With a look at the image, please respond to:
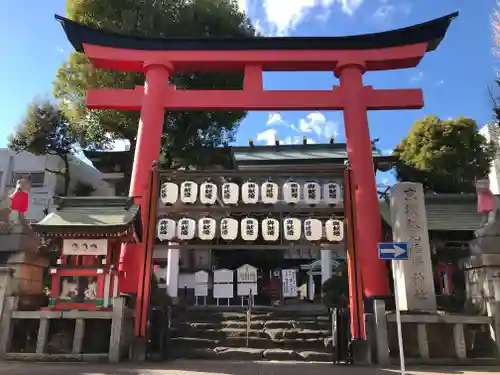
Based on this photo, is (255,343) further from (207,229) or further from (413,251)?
(413,251)

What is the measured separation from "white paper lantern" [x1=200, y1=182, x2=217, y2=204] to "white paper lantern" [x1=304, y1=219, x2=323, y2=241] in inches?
94.9

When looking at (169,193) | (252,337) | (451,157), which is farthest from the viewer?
(451,157)

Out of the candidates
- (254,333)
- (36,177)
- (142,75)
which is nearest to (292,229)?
(254,333)

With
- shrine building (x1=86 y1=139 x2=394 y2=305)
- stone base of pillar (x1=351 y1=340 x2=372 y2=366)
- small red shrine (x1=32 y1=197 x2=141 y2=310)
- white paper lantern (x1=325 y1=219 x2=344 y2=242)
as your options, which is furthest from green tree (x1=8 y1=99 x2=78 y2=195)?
stone base of pillar (x1=351 y1=340 x2=372 y2=366)

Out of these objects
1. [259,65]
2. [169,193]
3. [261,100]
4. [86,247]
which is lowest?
[86,247]

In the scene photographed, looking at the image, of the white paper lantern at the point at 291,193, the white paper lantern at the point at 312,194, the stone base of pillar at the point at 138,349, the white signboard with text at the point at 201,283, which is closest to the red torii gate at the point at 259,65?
the white paper lantern at the point at 312,194

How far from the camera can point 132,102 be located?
12523mm

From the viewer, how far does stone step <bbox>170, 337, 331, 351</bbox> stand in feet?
35.4

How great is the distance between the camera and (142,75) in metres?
17.2

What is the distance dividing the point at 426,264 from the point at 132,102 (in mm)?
9107

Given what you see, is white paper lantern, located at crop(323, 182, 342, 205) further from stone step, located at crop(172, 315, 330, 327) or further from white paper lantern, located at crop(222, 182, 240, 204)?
stone step, located at crop(172, 315, 330, 327)

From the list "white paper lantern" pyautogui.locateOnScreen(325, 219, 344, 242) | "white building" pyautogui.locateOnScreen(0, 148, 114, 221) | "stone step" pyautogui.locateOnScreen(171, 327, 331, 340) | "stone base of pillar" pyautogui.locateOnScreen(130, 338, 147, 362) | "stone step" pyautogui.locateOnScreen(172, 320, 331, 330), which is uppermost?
"white building" pyautogui.locateOnScreen(0, 148, 114, 221)

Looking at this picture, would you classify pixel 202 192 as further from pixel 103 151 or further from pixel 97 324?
pixel 103 151

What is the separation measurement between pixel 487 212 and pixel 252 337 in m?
6.72
